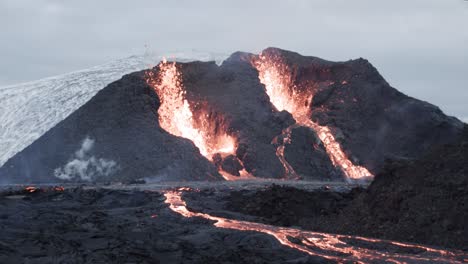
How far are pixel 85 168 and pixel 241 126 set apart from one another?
35.9ft

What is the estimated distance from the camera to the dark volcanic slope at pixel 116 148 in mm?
36156

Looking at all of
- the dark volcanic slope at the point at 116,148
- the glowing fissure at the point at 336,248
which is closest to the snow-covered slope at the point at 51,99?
the dark volcanic slope at the point at 116,148

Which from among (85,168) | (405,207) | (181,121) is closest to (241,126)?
(181,121)

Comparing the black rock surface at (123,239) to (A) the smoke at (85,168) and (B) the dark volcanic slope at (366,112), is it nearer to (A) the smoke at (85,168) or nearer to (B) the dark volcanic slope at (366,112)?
(A) the smoke at (85,168)

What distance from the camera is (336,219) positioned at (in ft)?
56.9

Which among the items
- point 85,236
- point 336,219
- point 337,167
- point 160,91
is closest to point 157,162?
point 160,91

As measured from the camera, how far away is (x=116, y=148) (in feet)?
123

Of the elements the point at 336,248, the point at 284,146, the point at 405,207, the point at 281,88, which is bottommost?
the point at 336,248

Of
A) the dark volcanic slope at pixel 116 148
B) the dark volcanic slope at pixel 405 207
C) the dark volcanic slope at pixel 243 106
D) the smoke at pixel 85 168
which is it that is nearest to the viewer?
the dark volcanic slope at pixel 405 207

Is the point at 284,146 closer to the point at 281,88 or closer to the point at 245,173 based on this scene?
the point at 245,173

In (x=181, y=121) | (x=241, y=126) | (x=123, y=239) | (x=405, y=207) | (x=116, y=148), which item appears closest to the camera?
(x=123, y=239)

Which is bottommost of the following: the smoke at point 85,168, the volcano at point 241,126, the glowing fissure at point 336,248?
the glowing fissure at point 336,248

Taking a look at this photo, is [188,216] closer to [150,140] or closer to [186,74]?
[150,140]

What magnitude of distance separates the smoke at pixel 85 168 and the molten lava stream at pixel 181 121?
6.33 m
